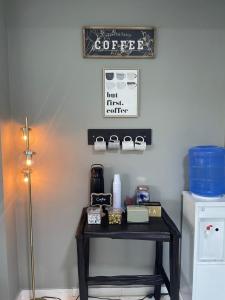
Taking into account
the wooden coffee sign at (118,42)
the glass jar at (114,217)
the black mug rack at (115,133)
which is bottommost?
the glass jar at (114,217)

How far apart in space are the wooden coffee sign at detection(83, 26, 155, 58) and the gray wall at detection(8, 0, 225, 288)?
0.05 metres

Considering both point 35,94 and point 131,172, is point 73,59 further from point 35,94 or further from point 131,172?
point 131,172

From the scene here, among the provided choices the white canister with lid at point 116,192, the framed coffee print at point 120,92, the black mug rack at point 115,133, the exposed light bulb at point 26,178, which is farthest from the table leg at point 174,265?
the exposed light bulb at point 26,178

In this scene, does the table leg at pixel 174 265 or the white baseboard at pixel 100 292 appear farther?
the white baseboard at pixel 100 292

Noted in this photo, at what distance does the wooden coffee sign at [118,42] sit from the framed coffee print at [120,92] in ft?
0.40

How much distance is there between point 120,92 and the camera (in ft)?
6.14

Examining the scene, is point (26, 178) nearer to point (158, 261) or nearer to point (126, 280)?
point (126, 280)

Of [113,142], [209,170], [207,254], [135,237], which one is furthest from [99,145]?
[207,254]

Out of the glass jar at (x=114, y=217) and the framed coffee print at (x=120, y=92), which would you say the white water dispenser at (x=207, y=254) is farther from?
the framed coffee print at (x=120, y=92)

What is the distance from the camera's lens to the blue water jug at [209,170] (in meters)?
1.79

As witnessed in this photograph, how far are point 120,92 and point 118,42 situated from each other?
34 cm

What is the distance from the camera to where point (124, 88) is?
1.86 metres

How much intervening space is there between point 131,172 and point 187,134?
50cm

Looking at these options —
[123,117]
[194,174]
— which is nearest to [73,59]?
[123,117]
